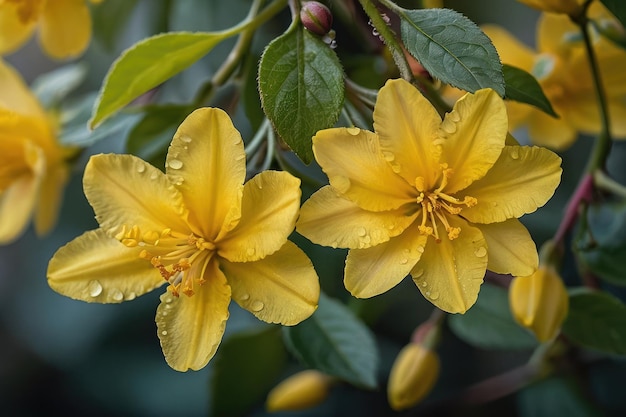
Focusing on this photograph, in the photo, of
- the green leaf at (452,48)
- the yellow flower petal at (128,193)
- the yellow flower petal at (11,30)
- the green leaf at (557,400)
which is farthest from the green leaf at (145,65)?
the green leaf at (557,400)

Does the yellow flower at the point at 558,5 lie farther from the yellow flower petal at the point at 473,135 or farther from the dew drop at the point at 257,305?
the dew drop at the point at 257,305

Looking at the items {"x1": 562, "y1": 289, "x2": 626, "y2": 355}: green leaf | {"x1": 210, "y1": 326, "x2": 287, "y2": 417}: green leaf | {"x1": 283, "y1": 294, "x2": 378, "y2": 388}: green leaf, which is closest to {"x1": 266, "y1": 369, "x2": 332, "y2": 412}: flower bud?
{"x1": 210, "y1": 326, "x2": 287, "y2": 417}: green leaf

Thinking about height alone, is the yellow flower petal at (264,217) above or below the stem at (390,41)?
below

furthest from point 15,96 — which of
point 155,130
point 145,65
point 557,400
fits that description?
point 557,400

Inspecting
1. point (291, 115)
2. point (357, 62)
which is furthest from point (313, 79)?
point (357, 62)

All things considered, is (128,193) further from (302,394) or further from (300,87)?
(302,394)

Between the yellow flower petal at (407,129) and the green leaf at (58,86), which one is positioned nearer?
the yellow flower petal at (407,129)

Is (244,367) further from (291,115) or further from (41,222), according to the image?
(291,115)
